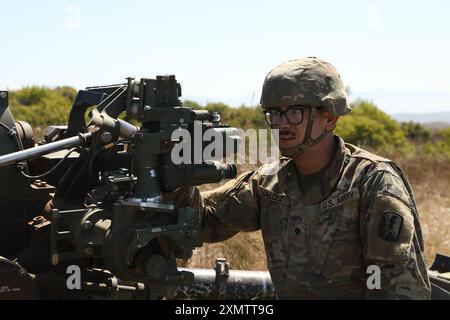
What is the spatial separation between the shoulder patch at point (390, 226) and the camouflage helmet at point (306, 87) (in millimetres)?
674

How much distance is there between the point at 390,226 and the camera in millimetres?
3385

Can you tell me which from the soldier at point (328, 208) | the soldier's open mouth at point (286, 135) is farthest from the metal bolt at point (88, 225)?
the soldier's open mouth at point (286, 135)

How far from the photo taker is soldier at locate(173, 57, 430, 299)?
3389mm

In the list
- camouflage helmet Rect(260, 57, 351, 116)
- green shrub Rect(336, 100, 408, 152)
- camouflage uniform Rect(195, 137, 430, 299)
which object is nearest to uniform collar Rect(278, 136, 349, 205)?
camouflage uniform Rect(195, 137, 430, 299)

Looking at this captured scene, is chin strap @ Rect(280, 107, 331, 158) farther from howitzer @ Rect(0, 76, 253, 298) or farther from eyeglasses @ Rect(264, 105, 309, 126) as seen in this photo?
howitzer @ Rect(0, 76, 253, 298)

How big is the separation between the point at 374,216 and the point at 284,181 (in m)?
0.73

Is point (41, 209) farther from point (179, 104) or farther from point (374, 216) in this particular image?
point (374, 216)

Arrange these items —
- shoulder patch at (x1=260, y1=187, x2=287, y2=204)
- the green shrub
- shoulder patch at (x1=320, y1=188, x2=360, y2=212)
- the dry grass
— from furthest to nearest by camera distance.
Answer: the green shrub < the dry grass < shoulder patch at (x1=260, y1=187, x2=287, y2=204) < shoulder patch at (x1=320, y1=188, x2=360, y2=212)

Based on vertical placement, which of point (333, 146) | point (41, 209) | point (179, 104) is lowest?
point (41, 209)

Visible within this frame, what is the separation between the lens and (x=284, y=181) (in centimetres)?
404

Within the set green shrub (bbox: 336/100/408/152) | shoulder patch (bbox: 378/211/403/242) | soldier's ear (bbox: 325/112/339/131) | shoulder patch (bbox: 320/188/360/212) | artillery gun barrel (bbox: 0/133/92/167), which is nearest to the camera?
artillery gun barrel (bbox: 0/133/92/167)

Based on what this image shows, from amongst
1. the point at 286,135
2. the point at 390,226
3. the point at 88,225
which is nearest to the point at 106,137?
the point at 88,225

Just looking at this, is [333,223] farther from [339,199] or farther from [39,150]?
[39,150]
